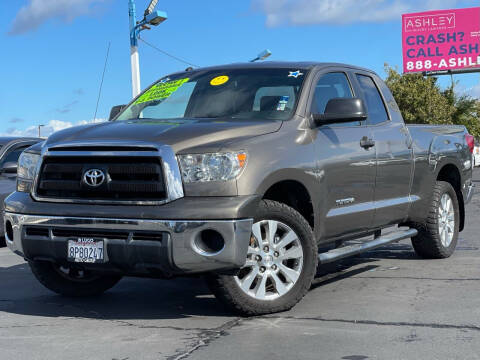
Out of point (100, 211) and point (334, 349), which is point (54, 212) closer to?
point (100, 211)

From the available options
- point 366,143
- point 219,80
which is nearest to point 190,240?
point 219,80

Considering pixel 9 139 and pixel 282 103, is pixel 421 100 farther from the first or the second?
pixel 282 103

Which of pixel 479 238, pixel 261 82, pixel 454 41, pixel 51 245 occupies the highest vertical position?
pixel 454 41

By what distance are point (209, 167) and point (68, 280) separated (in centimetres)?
183

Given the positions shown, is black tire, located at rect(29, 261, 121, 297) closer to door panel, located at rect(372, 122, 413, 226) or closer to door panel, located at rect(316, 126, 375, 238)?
door panel, located at rect(316, 126, 375, 238)

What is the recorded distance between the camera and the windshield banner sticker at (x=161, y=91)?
6.57 meters

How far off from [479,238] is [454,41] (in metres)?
51.3

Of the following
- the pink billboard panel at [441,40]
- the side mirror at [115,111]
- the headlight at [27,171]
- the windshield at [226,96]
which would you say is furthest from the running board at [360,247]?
the pink billboard panel at [441,40]

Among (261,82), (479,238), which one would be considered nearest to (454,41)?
(479,238)

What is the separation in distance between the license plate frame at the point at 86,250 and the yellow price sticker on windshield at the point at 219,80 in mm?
1983

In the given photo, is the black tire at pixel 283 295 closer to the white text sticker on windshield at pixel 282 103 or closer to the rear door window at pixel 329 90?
the white text sticker on windshield at pixel 282 103

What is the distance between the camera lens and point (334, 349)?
430cm

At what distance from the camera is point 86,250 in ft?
16.4

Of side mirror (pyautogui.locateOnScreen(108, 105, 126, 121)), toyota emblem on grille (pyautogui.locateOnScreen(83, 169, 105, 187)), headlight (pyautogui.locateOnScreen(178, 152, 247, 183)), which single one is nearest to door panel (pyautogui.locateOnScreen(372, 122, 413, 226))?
headlight (pyautogui.locateOnScreen(178, 152, 247, 183))
